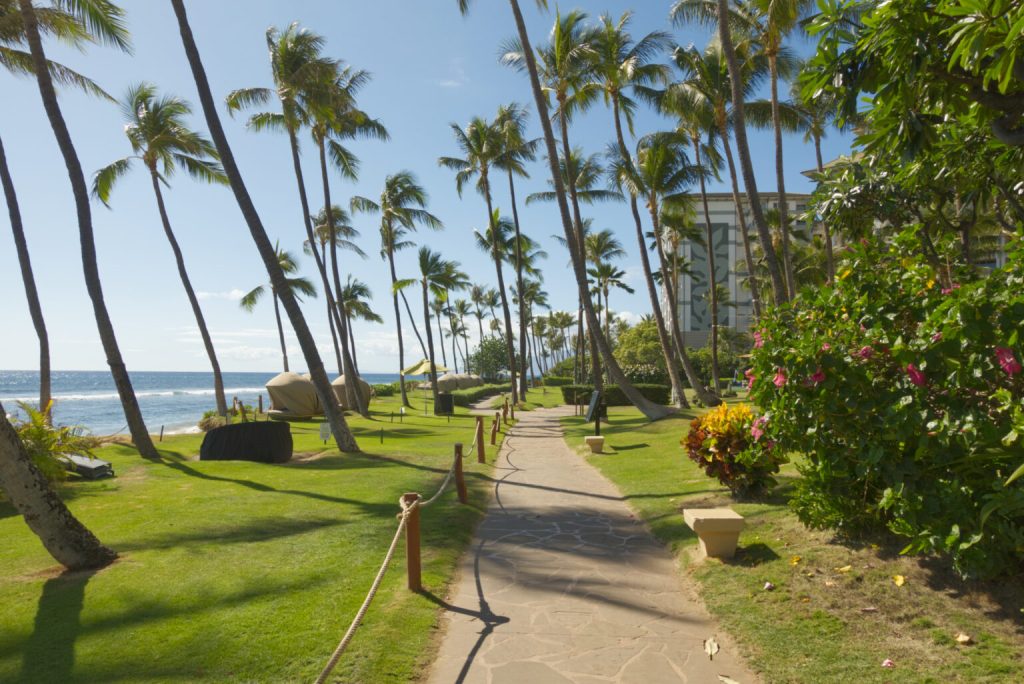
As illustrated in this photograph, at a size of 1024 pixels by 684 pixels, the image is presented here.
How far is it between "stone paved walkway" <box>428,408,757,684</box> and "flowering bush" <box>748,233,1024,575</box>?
1.68 m

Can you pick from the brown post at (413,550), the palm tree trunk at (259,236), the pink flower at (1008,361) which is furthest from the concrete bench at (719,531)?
the palm tree trunk at (259,236)

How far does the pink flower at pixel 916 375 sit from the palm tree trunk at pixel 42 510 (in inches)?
296

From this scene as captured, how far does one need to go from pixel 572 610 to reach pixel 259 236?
12.3 m

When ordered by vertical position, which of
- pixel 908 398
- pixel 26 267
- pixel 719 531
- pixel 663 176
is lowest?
pixel 719 531

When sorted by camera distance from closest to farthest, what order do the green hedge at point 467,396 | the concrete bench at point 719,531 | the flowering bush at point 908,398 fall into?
the flowering bush at point 908,398
the concrete bench at point 719,531
the green hedge at point 467,396

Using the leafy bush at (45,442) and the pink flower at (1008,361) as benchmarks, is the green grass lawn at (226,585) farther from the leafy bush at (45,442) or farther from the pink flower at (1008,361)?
the pink flower at (1008,361)

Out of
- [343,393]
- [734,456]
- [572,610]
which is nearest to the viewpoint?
[572,610]

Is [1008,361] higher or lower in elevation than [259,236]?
lower

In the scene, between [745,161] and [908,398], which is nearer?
[908,398]

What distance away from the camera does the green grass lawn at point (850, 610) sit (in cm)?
405

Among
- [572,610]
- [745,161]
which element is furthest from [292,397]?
[572,610]

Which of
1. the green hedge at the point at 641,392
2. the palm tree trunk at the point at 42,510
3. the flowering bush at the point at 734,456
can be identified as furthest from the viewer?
the green hedge at the point at 641,392

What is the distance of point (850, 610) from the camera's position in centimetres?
487

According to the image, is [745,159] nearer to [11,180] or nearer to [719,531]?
[719,531]
